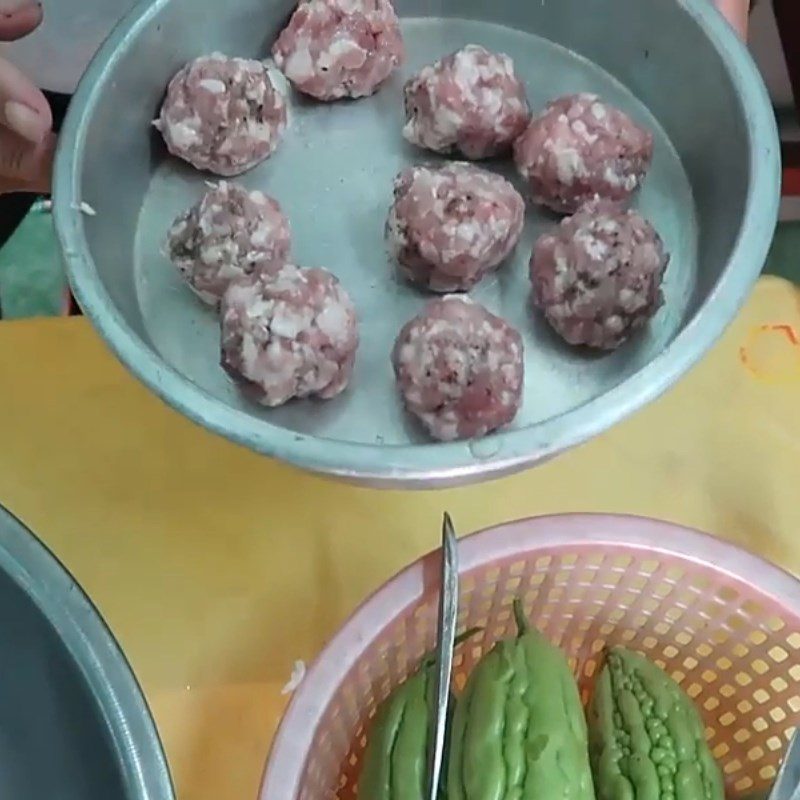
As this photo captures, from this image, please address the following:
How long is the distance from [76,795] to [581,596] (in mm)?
294

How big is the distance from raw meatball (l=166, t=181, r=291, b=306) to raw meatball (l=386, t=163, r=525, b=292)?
80 mm

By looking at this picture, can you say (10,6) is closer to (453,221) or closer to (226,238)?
(226,238)

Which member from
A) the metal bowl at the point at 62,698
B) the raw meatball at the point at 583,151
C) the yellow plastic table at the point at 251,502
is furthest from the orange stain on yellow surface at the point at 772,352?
the metal bowl at the point at 62,698

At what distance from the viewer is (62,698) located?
0.58 metres

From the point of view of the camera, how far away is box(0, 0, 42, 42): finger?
0.75m

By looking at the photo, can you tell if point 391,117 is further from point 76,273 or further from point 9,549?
point 9,549

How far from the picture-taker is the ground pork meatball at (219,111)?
2.41 ft

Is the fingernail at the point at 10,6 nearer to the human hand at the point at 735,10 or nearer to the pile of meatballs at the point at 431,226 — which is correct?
the pile of meatballs at the point at 431,226

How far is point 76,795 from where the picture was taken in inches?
23.5

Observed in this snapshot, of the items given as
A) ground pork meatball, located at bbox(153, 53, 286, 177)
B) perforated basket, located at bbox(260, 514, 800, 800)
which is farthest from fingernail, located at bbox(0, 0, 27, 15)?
perforated basket, located at bbox(260, 514, 800, 800)

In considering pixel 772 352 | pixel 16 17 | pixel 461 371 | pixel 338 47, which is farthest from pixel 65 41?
pixel 772 352

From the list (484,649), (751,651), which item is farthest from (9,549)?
(751,651)

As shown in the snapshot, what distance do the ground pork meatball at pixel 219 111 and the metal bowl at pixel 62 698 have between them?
303 millimetres

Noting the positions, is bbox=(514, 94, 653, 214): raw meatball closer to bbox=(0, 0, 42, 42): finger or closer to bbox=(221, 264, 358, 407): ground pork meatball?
bbox=(221, 264, 358, 407): ground pork meatball
